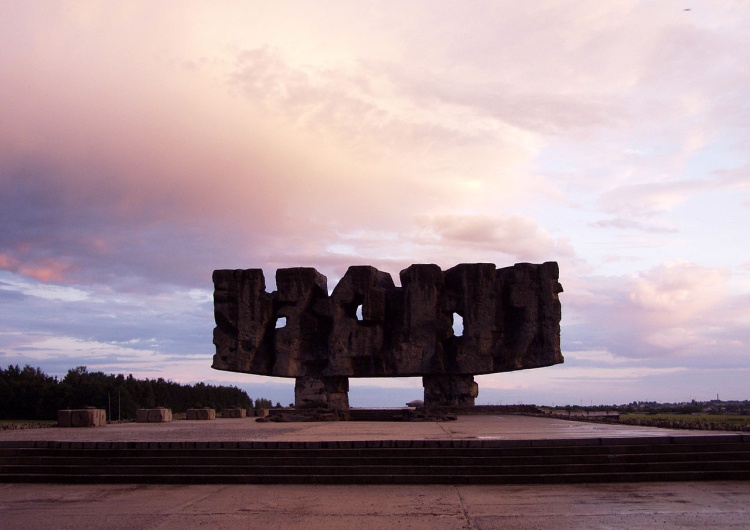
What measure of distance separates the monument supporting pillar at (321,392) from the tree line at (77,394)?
20.3 meters

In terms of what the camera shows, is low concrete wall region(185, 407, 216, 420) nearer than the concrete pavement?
No

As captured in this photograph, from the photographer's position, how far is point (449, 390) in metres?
22.4

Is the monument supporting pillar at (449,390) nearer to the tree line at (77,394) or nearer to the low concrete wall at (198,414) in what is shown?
the low concrete wall at (198,414)

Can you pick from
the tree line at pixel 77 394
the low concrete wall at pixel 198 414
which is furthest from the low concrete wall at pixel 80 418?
the tree line at pixel 77 394

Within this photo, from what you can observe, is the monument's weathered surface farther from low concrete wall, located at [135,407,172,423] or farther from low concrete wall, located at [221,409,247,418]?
low concrete wall, located at [221,409,247,418]

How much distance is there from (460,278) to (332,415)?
17.8 feet

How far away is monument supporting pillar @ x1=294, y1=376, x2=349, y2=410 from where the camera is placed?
22312mm

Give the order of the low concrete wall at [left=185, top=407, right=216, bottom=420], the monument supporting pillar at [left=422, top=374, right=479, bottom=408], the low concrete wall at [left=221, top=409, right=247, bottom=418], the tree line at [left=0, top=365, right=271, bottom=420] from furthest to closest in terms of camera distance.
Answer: the tree line at [left=0, top=365, right=271, bottom=420] → the low concrete wall at [left=221, top=409, right=247, bottom=418] → the low concrete wall at [left=185, top=407, right=216, bottom=420] → the monument supporting pillar at [left=422, top=374, right=479, bottom=408]

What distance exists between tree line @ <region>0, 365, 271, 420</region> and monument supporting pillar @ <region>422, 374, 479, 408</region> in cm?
2199

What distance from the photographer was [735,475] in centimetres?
973

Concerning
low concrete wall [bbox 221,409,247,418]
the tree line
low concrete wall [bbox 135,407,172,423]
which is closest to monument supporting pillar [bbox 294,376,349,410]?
low concrete wall [bbox 135,407,172,423]

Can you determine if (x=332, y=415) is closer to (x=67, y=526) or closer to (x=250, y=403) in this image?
(x=67, y=526)

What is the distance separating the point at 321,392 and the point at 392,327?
9.43 ft

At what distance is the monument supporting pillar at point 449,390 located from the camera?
22.3m
